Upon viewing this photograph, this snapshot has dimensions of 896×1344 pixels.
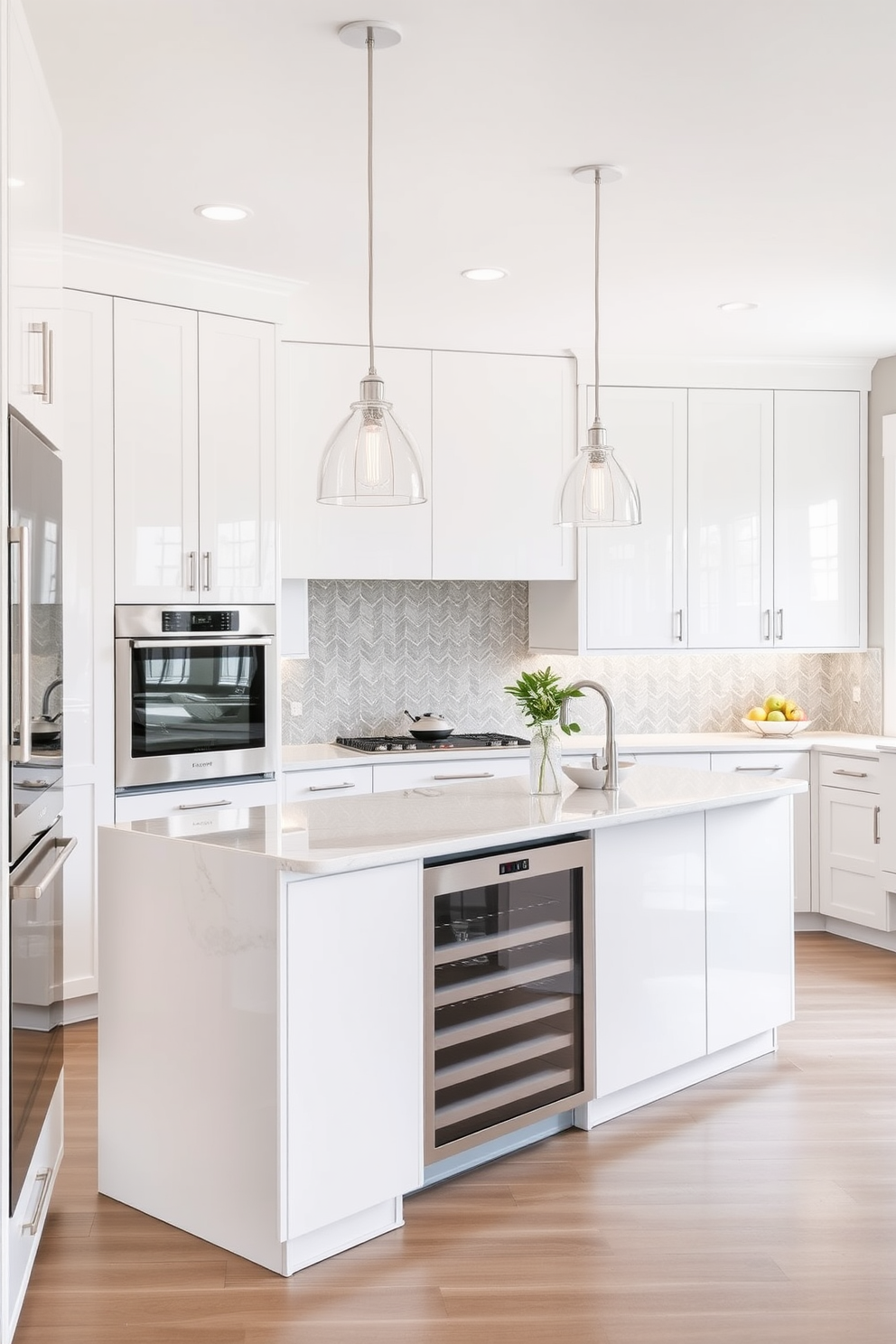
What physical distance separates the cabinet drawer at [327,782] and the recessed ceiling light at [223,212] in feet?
6.92

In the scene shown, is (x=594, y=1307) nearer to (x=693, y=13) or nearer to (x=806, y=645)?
(x=693, y=13)

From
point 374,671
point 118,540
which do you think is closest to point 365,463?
point 118,540

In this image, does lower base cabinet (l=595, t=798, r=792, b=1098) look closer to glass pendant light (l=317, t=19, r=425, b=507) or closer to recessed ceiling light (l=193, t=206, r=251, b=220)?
glass pendant light (l=317, t=19, r=425, b=507)

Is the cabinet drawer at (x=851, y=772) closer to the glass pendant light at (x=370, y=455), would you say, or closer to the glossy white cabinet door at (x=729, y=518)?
the glossy white cabinet door at (x=729, y=518)

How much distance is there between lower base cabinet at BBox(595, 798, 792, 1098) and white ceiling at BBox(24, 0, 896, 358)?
1873mm

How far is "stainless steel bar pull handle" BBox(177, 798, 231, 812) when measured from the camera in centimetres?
434

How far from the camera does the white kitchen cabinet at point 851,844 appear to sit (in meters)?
5.34

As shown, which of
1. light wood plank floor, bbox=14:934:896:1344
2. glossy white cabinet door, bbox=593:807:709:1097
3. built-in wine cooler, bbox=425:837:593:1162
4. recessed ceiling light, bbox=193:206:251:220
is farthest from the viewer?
recessed ceiling light, bbox=193:206:251:220

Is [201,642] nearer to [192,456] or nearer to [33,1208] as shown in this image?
[192,456]

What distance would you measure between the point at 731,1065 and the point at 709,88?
2.86 meters

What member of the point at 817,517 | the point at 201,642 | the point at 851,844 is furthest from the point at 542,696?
the point at 817,517

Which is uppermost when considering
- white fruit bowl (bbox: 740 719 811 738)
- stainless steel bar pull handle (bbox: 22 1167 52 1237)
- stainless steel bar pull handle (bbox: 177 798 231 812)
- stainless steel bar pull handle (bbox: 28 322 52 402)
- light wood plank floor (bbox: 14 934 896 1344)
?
stainless steel bar pull handle (bbox: 28 322 52 402)

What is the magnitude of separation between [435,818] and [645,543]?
288 cm

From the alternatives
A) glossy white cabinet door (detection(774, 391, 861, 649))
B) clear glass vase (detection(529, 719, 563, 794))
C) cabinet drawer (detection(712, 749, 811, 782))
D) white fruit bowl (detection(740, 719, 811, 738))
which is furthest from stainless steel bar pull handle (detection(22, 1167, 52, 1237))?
glossy white cabinet door (detection(774, 391, 861, 649))
